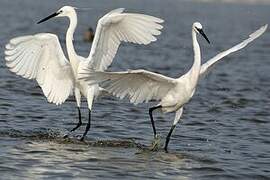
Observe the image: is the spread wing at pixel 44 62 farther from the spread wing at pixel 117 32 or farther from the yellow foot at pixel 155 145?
the yellow foot at pixel 155 145

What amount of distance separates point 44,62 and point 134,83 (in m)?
1.81

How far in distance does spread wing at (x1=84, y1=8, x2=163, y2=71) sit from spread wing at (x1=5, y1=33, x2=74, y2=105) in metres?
0.53

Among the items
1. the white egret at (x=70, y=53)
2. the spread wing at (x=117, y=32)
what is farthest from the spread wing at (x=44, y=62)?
the spread wing at (x=117, y=32)

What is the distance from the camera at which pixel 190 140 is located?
556 inches

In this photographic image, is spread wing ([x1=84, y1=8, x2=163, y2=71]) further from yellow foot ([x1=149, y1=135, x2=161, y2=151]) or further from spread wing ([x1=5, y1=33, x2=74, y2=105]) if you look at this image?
yellow foot ([x1=149, y1=135, x2=161, y2=151])

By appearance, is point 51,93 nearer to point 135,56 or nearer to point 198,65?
point 198,65

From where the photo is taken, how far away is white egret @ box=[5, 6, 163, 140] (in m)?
13.0

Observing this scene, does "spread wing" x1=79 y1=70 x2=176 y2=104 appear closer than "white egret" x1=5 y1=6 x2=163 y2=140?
Yes

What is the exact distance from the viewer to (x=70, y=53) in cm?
1347

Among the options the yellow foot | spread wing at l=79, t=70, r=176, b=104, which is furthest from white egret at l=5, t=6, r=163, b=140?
the yellow foot

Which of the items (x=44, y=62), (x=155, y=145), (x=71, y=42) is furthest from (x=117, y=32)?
(x=155, y=145)

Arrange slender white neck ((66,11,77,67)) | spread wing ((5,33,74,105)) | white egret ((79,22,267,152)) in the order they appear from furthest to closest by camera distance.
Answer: slender white neck ((66,11,77,67))
spread wing ((5,33,74,105))
white egret ((79,22,267,152))

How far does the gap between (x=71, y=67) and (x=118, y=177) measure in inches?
126

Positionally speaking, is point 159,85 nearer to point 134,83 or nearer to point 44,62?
point 134,83
